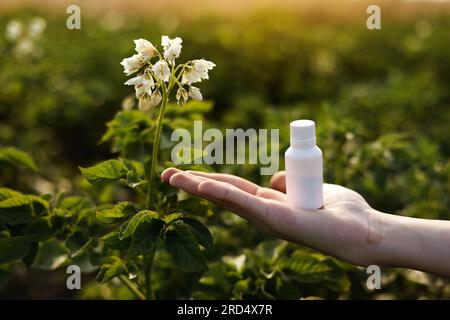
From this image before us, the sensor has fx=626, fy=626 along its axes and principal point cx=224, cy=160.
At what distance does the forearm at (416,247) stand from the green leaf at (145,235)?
0.57 metres

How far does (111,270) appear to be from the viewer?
1686 mm

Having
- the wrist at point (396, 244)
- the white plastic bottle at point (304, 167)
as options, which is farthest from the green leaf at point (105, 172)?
the wrist at point (396, 244)

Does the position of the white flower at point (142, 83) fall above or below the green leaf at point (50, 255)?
above

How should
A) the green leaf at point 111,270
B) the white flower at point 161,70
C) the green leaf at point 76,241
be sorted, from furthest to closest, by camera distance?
the green leaf at point 76,241, the green leaf at point 111,270, the white flower at point 161,70

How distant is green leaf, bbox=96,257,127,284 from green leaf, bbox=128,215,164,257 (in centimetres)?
16

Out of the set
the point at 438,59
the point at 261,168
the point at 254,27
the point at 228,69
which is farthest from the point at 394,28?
the point at 261,168

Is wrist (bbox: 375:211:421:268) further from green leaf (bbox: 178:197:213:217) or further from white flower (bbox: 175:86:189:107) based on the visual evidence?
white flower (bbox: 175:86:189:107)

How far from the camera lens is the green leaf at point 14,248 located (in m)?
1.72

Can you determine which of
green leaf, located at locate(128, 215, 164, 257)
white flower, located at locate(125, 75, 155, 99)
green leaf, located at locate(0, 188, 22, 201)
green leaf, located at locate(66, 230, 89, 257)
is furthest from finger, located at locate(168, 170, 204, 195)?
green leaf, located at locate(0, 188, 22, 201)

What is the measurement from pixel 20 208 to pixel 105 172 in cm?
31

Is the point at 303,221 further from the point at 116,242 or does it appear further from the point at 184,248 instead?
the point at 116,242

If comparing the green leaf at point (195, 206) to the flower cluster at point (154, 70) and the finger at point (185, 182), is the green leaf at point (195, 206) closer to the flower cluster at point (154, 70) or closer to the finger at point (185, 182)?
the finger at point (185, 182)

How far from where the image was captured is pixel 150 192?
1.70 meters
